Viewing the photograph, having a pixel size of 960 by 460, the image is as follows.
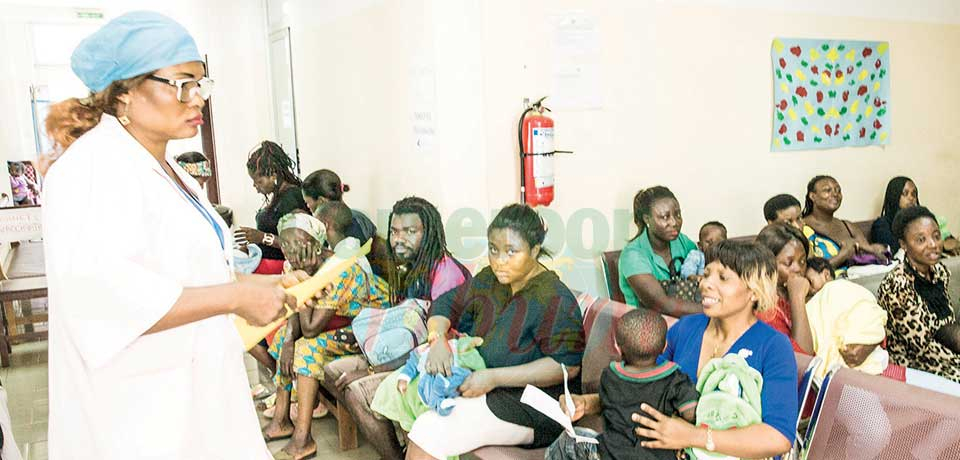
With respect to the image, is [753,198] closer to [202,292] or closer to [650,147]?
[650,147]

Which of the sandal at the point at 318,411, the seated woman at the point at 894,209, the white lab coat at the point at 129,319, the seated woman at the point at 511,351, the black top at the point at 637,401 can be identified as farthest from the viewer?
the seated woman at the point at 894,209

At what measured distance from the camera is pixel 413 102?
3.63 meters

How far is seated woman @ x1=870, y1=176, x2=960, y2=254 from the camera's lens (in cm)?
468

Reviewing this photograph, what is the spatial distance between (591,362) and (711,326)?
0.50 m

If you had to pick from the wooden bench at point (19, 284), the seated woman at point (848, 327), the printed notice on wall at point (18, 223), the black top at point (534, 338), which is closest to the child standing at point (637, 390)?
the black top at point (534, 338)

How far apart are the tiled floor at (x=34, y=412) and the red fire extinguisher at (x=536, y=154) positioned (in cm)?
148

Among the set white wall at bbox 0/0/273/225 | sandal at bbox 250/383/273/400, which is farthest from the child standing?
white wall at bbox 0/0/273/225

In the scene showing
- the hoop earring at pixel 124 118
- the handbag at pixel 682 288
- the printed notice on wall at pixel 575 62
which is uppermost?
the printed notice on wall at pixel 575 62

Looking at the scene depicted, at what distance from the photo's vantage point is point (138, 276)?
1189 millimetres

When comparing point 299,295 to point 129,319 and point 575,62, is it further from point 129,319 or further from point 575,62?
point 575,62

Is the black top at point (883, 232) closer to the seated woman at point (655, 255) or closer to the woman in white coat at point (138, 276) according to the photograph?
the seated woman at point (655, 255)

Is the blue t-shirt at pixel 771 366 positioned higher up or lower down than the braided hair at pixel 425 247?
lower down

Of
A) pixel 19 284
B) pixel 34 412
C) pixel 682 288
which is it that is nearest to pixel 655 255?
pixel 682 288

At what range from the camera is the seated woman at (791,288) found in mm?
2393
